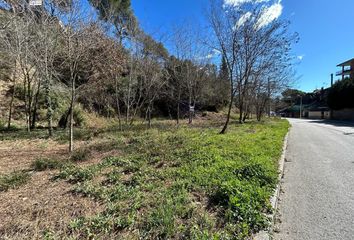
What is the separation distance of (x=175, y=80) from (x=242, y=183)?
1899cm

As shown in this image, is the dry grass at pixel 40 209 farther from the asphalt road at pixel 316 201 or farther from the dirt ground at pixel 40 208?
the asphalt road at pixel 316 201

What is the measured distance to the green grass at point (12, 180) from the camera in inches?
157

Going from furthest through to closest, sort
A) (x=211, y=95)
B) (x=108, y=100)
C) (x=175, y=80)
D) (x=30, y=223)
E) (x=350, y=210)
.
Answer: (x=211, y=95) → (x=175, y=80) → (x=108, y=100) → (x=350, y=210) → (x=30, y=223)

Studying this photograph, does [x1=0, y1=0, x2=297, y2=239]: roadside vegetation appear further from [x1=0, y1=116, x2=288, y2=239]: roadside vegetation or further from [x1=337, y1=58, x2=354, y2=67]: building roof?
[x1=337, y1=58, x2=354, y2=67]: building roof

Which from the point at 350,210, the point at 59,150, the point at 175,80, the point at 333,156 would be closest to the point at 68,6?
the point at 59,150

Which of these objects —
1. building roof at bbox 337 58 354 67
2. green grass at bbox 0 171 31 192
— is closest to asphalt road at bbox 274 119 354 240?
green grass at bbox 0 171 31 192

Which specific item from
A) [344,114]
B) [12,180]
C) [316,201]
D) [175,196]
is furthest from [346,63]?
[12,180]

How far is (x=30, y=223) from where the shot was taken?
282cm

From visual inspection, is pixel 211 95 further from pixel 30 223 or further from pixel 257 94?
pixel 30 223

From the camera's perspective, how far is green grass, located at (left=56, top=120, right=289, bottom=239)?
264 cm

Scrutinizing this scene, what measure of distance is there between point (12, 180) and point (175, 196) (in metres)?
3.17

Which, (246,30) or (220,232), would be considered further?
(246,30)

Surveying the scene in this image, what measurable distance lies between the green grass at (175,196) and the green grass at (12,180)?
0.59 m

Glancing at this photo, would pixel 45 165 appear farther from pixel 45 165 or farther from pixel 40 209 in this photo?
pixel 40 209
